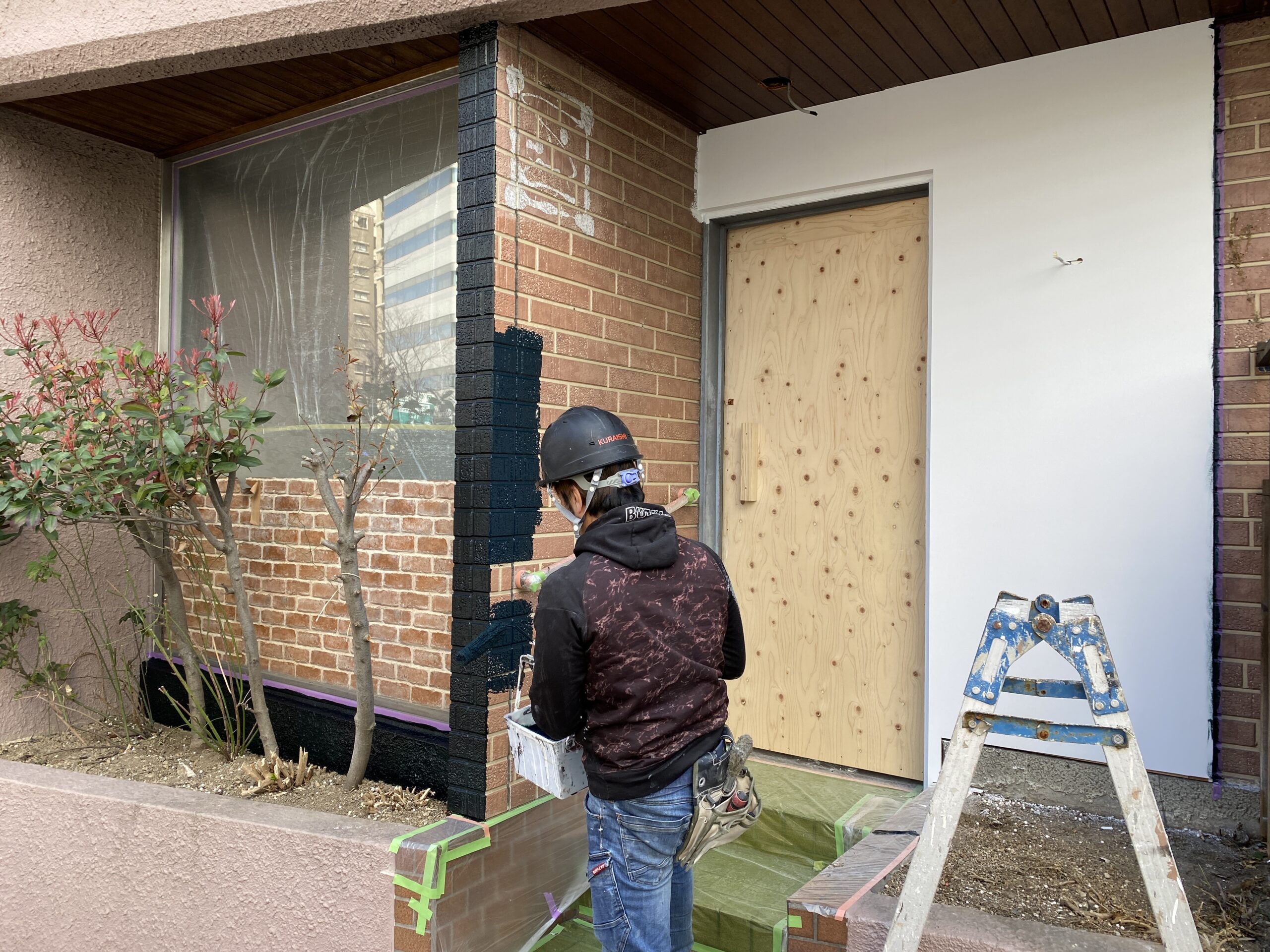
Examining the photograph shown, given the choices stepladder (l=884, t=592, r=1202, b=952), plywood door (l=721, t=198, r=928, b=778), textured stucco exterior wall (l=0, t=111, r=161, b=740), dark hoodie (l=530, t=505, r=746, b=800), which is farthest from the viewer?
textured stucco exterior wall (l=0, t=111, r=161, b=740)

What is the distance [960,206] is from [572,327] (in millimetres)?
1778

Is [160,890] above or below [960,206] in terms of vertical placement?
below

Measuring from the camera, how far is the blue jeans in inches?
88.2

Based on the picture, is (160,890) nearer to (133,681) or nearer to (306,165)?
(133,681)

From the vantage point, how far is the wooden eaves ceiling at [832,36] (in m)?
3.40

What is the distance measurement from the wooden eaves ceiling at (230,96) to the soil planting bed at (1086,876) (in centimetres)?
372

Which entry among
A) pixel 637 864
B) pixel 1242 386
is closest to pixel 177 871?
pixel 637 864

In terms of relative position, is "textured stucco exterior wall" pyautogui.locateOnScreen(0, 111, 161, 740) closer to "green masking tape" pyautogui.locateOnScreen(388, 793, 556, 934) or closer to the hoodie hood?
"green masking tape" pyautogui.locateOnScreen(388, 793, 556, 934)

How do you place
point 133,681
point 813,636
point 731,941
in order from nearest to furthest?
point 731,941, point 813,636, point 133,681

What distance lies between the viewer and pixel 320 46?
3.59m

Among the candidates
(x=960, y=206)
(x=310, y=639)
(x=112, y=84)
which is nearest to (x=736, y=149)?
(x=960, y=206)

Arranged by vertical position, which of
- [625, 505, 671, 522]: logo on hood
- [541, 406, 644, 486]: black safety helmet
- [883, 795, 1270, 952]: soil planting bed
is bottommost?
[883, 795, 1270, 952]: soil planting bed

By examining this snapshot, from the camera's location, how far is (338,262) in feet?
14.4

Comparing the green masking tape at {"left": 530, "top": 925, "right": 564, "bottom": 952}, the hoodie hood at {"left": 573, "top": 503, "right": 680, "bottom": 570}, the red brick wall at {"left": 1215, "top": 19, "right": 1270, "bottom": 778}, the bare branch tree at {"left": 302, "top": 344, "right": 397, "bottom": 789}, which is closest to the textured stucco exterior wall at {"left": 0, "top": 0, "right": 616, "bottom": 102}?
the bare branch tree at {"left": 302, "top": 344, "right": 397, "bottom": 789}
